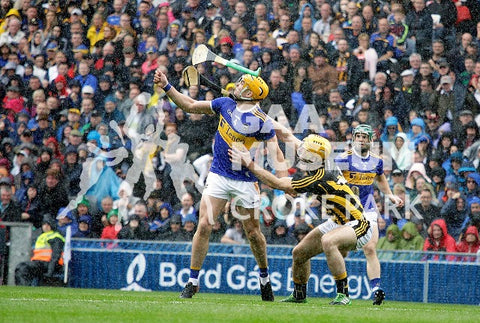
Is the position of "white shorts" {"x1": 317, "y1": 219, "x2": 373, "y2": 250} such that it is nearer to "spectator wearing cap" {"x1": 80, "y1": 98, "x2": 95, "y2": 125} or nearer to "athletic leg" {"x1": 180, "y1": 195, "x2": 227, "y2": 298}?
"athletic leg" {"x1": 180, "y1": 195, "x2": 227, "y2": 298}

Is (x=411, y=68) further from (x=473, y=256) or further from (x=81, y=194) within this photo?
(x=81, y=194)

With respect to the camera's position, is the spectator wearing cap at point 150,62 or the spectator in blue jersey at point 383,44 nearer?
the spectator in blue jersey at point 383,44

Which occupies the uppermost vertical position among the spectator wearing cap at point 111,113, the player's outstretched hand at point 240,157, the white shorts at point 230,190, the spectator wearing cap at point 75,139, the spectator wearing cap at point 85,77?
the spectator wearing cap at point 85,77

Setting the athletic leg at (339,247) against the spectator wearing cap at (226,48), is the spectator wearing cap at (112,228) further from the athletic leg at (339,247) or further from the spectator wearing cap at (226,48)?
the athletic leg at (339,247)

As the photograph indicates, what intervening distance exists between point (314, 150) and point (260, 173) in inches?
27.6

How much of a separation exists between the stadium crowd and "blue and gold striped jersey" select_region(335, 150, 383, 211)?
9.67 ft

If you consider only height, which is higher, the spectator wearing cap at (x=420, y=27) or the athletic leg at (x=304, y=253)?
the spectator wearing cap at (x=420, y=27)

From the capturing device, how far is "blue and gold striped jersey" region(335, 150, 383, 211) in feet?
41.7

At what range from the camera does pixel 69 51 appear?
21359 mm

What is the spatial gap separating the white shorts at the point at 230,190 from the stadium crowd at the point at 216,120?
15.4ft

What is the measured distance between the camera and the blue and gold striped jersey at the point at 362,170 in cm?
1272

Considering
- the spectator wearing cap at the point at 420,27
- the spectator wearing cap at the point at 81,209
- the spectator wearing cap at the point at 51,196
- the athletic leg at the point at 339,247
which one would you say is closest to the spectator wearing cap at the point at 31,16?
the spectator wearing cap at the point at 51,196

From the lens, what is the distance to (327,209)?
1117 cm

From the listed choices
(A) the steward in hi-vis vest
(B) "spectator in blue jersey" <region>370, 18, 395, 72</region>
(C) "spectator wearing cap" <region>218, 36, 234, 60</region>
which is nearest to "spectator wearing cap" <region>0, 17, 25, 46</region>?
(C) "spectator wearing cap" <region>218, 36, 234, 60</region>
